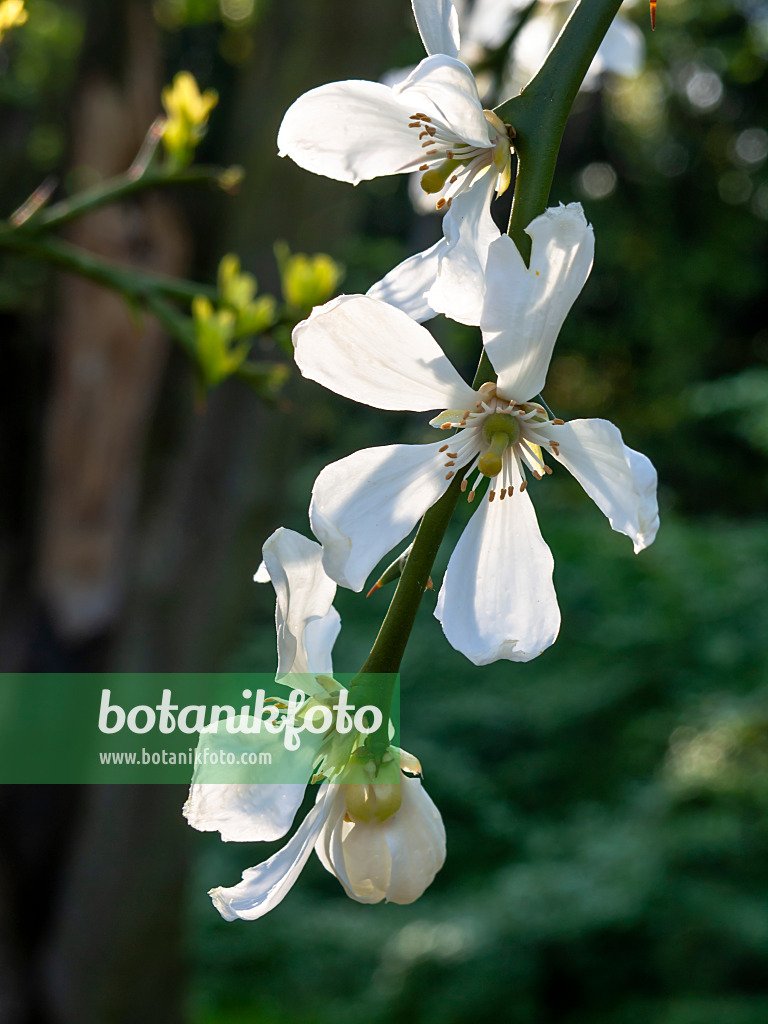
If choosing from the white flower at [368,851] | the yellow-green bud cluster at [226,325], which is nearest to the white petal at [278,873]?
the white flower at [368,851]

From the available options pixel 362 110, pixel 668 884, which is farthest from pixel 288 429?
pixel 668 884

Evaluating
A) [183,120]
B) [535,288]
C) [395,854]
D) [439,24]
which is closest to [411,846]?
[395,854]

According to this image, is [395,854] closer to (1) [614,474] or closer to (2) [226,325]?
(1) [614,474]

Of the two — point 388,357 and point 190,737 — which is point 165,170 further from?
point 190,737

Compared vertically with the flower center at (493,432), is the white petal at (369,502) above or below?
below

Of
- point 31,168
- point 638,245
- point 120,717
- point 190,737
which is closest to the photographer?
point 190,737

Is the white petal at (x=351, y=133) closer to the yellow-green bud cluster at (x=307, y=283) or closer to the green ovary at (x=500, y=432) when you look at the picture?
the green ovary at (x=500, y=432)

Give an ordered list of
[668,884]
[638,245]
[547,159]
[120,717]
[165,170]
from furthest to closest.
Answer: [638,245]
[668,884]
[120,717]
[165,170]
[547,159]
